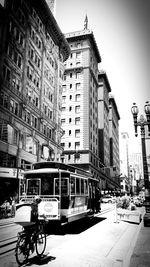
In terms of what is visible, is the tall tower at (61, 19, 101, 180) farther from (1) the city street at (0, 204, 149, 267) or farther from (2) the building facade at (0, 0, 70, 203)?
(1) the city street at (0, 204, 149, 267)

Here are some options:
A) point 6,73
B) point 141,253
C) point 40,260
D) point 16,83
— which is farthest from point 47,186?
point 16,83

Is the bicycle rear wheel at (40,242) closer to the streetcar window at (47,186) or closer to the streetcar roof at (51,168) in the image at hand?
the streetcar window at (47,186)

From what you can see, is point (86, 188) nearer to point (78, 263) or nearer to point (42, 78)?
point (78, 263)

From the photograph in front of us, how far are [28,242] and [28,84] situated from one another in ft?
93.0

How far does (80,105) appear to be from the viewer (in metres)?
62.7

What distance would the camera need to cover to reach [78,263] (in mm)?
6953

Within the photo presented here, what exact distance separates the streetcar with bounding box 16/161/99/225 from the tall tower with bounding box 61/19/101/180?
1671 inches

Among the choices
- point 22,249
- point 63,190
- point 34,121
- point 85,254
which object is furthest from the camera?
point 34,121

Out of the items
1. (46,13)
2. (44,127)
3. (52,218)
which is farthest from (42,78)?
(52,218)

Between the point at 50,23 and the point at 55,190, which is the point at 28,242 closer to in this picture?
the point at 55,190

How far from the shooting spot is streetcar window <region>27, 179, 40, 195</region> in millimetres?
13516

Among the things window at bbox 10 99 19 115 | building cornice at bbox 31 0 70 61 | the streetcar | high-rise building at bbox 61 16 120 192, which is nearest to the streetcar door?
the streetcar

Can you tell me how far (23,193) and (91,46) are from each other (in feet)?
206

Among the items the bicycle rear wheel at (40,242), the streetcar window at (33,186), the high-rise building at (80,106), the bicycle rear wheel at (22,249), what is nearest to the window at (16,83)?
the streetcar window at (33,186)
